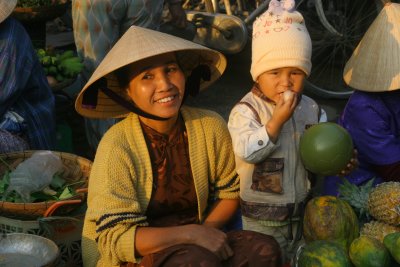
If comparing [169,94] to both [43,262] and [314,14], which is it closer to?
[43,262]

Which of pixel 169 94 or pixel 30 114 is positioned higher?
pixel 169 94

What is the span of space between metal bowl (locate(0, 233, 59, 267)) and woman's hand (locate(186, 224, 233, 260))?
54cm

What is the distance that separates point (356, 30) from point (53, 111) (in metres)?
3.57

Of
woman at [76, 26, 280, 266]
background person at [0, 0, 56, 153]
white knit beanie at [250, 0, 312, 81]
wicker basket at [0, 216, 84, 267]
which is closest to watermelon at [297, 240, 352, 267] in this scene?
woman at [76, 26, 280, 266]

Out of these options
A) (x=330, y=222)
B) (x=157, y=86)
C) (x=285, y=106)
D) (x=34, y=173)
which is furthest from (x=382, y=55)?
(x=34, y=173)

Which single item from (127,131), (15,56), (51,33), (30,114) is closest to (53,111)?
(30,114)

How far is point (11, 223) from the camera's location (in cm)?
323

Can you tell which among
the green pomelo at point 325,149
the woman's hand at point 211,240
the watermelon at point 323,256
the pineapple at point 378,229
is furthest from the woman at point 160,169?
the pineapple at point 378,229

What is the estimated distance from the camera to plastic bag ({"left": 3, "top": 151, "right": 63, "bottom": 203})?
336 centimetres

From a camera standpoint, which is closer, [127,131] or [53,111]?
[127,131]

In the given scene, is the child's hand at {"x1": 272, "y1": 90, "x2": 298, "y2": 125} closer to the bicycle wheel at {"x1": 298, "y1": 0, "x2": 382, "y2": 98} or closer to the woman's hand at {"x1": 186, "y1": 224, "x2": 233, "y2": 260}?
the woman's hand at {"x1": 186, "y1": 224, "x2": 233, "y2": 260}

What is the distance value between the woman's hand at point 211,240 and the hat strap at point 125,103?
478mm

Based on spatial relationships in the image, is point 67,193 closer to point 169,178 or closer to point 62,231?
point 62,231

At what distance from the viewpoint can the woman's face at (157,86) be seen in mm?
2678
